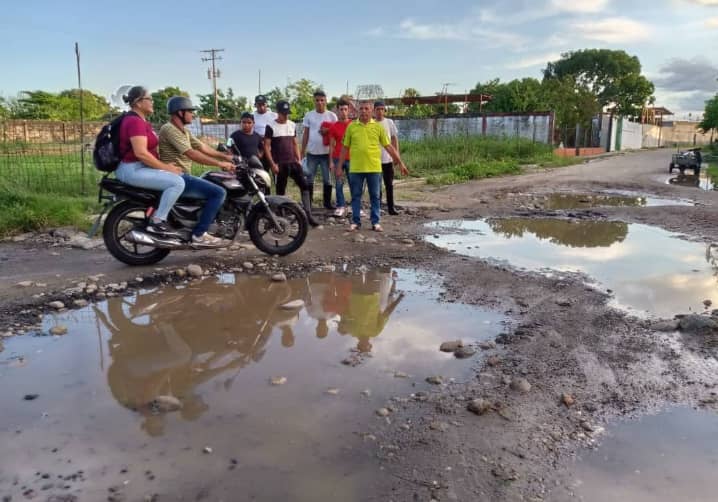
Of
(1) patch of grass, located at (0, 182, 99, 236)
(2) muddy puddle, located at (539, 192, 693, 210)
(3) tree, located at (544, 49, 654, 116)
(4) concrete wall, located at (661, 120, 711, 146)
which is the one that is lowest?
(2) muddy puddle, located at (539, 192, 693, 210)

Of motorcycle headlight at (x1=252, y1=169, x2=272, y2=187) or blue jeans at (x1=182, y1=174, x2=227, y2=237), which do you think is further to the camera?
motorcycle headlight at (x1=252, y1=169, x2=272, y2=187)

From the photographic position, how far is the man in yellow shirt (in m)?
7.16

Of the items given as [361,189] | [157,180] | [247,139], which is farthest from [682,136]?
[157,180]

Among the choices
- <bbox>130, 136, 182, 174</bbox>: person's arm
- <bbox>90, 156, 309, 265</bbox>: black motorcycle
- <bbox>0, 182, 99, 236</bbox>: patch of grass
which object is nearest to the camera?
<bbox>130, 136, 182, 174</bbox>: person's arm

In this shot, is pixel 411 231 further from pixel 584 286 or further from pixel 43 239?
pixel 43 239

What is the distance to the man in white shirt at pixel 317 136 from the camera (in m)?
8.10

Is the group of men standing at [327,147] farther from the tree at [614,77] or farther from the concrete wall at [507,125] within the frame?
the tree at [614,77]

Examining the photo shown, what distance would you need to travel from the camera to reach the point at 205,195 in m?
5.40

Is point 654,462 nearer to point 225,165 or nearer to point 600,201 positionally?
point 225,165

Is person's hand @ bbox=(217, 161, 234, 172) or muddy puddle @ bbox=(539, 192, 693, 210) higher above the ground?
person's hand @ bbox=(217, 161, 234, 172)

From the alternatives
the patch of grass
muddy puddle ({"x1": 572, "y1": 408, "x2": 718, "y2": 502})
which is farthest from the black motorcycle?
muddy puddle ({"x1": 572, "y1": 408, "x2": 718, "y2": 502})

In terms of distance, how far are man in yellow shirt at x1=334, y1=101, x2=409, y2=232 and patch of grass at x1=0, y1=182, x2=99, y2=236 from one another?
3.62 m

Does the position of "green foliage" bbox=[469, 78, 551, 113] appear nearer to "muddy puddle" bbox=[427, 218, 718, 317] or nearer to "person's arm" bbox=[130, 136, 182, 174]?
"muddy puddle" bbox=[427, 218, 718, 317]

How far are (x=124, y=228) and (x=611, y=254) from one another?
537 cm
